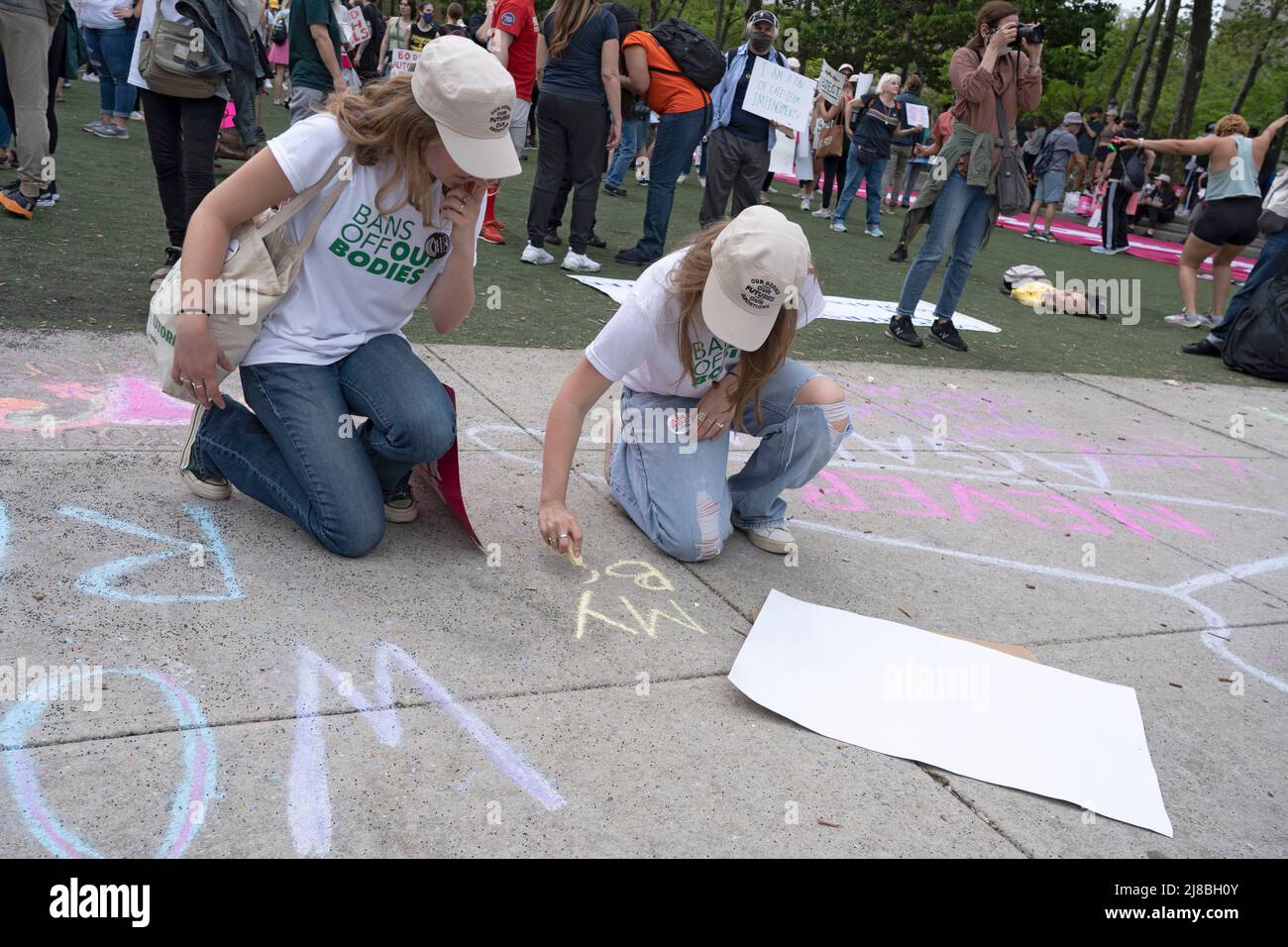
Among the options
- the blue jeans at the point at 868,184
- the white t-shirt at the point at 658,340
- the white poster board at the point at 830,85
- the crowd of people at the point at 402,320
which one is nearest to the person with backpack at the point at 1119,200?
the blue jeans at the point at 868,184

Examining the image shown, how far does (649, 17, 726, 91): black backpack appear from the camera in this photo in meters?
7.16

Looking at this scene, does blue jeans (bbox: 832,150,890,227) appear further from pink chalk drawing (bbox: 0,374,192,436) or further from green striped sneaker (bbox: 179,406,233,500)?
green striped sneaker (bbox: 179,406,233,500)

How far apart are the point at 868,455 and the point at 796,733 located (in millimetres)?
2152

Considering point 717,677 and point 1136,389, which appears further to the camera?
point 1136,389

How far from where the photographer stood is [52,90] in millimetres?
6496

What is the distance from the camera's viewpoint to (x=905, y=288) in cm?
650

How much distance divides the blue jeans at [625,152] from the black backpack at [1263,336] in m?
5.97

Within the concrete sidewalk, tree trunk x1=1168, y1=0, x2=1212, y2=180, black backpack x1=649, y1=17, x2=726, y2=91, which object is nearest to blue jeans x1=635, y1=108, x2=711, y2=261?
black backpack x1=649, y1=17, x2=726, y2=91

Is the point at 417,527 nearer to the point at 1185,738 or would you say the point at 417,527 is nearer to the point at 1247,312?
the point at 1185,738

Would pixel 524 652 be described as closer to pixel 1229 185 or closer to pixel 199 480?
pixel 199 480

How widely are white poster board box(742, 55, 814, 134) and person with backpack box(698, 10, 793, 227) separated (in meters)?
0.05

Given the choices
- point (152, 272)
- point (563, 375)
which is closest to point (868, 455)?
point (563, 375)

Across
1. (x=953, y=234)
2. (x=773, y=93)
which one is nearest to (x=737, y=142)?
(x=773, y=93)

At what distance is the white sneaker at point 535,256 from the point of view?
6965 mm
